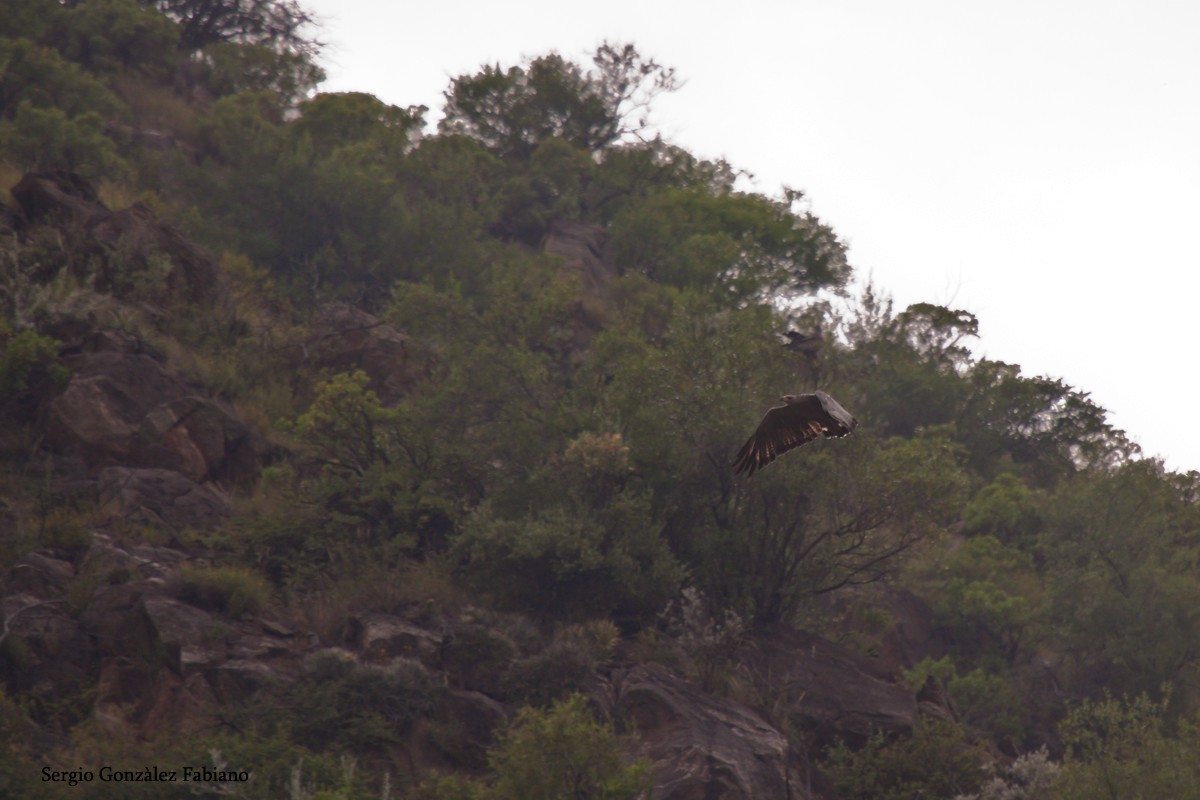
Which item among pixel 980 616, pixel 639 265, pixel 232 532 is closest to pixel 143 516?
pixel 232 532

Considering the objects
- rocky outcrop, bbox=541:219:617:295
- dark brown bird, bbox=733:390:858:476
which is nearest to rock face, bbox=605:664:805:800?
dark brown bird, bbox=733:390:858:476

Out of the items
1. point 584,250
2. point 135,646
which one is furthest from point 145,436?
point 584,250

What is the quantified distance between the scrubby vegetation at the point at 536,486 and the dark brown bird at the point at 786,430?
3.30m

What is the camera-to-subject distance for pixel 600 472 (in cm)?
2033

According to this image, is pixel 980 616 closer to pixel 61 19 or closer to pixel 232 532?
pixel 232 532

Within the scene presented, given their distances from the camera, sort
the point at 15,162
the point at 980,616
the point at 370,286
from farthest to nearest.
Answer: the point at 370,286
the point at 15,162
the point at 980,616

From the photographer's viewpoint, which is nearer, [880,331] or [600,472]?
[600,472]

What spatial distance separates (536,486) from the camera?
68.2 feet

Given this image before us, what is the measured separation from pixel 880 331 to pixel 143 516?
21502 mm

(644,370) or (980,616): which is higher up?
(644,370)

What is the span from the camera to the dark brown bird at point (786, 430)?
14.1 metres

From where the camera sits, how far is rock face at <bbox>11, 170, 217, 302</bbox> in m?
23.9

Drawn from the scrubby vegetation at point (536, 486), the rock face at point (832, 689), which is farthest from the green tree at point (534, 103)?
the rock face at point (832, 689)

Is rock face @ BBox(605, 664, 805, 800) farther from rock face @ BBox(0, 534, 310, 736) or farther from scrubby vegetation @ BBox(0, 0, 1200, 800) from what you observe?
rock face @ BBox(0, 534, 310, 736)
